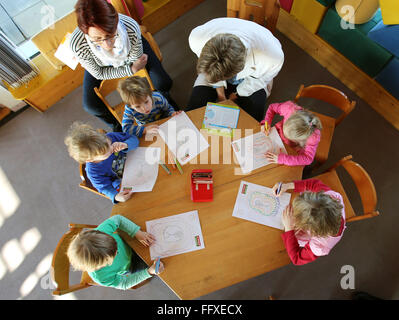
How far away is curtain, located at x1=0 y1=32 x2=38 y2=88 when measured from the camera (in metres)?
2.39

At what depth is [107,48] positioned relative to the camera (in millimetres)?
1815

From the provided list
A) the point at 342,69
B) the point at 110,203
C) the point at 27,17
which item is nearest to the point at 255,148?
the point at 110,203

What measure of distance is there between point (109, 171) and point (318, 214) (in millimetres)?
1291

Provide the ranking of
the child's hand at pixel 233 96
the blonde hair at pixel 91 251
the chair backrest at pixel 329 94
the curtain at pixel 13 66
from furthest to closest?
the curtain at pixel 13 66 < the child's hand at pixel 233 96 < the chair backrest at pixel 329 94 < the blonde hair at pixel 91 251

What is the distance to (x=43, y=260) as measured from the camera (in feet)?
7.52

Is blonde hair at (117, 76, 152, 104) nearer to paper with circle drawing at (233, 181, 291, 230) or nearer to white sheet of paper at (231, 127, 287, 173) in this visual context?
white sheet of paper at (231, 127, 287, 173)

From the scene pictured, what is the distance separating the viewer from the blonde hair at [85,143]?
5.00ft

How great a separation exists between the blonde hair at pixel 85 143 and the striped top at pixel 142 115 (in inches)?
10.7

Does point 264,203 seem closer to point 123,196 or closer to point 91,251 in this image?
point 123,196

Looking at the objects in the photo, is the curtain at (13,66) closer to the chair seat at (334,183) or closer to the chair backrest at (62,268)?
the chair backrest at (62,268)

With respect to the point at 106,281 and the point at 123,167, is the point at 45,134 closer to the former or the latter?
the point at 123,167

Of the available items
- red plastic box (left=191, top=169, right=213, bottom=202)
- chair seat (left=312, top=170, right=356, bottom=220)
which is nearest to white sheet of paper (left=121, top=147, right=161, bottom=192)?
red plastic box (left=191, top=169, right=213, bottom=202)

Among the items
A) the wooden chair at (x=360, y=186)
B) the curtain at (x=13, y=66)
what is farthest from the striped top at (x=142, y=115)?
the curtain at (x=13, y=66)

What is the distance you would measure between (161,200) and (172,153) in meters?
0.31
